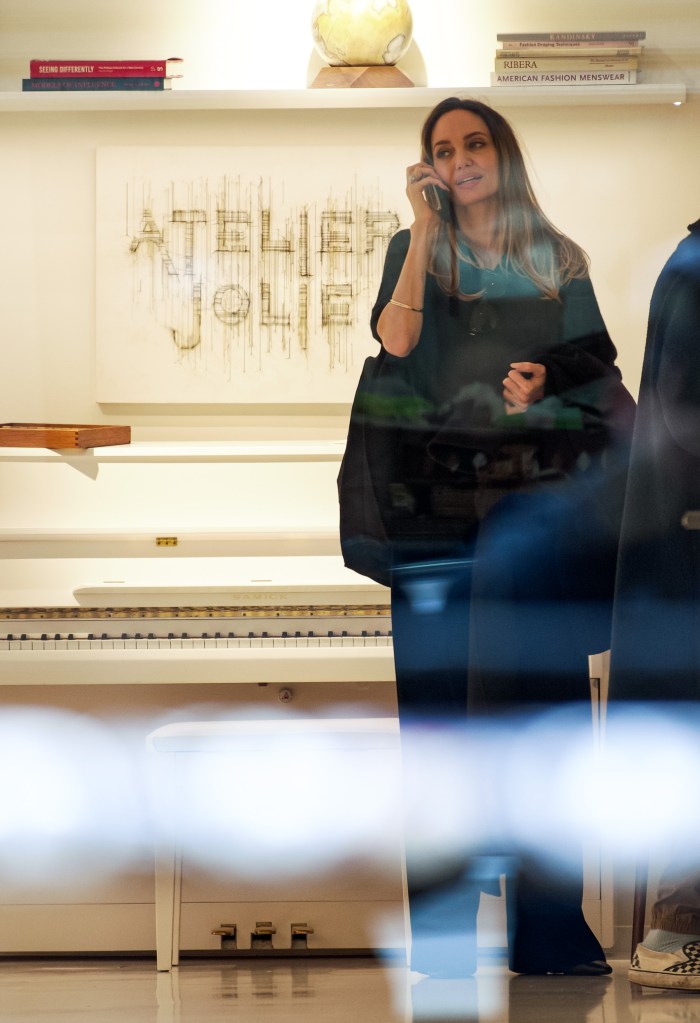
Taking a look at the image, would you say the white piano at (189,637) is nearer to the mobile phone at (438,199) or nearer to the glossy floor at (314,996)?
the glossy floor at (314,996)

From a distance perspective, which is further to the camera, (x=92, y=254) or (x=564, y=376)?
(x=92, y=254)

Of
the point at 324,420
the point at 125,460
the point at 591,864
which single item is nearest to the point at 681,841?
the point at 591,864

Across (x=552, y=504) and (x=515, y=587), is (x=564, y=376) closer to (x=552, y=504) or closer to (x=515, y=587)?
(x=552, y=504)

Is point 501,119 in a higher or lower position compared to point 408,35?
lower

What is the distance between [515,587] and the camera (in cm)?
232

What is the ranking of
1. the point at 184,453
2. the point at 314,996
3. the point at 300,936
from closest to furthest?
the point at 314,996
the point at 184,453
the point at 300,936

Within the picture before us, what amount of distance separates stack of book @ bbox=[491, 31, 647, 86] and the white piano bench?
127 cm

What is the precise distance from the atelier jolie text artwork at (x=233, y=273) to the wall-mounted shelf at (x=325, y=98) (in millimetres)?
87

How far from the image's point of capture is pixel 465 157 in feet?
7.65

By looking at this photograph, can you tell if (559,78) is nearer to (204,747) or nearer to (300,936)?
(204,747)

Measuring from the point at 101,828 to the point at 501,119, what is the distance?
1.64 metres

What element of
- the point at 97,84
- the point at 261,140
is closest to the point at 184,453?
the point at 261,140

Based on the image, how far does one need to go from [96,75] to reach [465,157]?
748 millimetres

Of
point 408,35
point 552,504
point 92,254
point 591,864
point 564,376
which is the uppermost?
point 408,35
